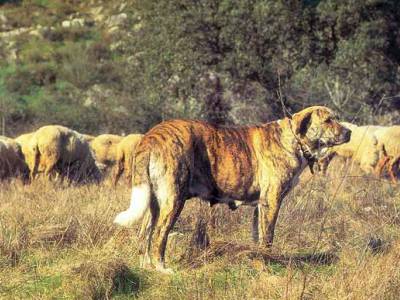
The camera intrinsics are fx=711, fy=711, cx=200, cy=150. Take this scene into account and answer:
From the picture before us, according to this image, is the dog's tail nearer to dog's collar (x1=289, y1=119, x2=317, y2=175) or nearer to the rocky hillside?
dog's collar (x1=289, y1=119, x2=317, y2=175)

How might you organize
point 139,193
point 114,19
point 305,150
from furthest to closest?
point 114,19
point 305,150
point 139,193

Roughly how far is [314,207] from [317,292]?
138 inches

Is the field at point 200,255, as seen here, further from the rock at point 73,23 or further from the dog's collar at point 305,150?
the rock at point 73,23

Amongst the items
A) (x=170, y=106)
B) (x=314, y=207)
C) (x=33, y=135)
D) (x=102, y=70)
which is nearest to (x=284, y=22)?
(x=170, y=106)

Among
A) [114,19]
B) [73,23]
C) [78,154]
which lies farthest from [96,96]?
[73,23]

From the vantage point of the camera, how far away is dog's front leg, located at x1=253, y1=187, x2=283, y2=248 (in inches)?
282

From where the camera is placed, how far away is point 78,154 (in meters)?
16.7

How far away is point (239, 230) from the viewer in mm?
8547

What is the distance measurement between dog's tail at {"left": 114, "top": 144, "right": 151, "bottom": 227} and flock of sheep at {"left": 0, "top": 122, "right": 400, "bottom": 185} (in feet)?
27.8

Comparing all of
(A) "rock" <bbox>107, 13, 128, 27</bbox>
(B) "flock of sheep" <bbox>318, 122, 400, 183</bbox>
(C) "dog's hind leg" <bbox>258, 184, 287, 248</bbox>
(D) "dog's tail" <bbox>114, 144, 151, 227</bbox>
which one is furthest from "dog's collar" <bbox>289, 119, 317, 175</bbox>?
(A) "rock" <bbox>107, 13, 128, 27</bbox>

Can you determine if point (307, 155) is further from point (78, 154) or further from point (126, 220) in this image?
point (78, 154)

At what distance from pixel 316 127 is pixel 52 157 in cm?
984

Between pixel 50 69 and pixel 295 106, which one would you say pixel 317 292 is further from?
pixel 50 69

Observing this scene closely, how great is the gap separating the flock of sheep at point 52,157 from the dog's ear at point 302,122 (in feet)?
27.2
